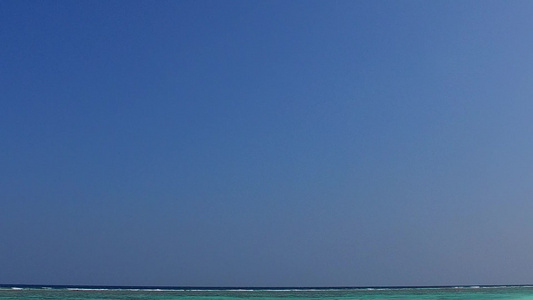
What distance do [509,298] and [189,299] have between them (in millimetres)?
10925

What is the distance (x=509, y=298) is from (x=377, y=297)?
14.7 ft

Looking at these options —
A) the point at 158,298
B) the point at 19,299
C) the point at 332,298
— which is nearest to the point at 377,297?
the point at 332,298

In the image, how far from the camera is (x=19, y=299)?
18266mm

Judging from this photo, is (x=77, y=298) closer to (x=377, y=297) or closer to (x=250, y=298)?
(x=250, y=298)

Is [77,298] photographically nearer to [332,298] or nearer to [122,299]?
[122,299]

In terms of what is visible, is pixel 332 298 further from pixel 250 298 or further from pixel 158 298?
pixel 158 298

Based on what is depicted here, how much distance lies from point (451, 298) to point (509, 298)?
193cm

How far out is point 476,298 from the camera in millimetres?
22391

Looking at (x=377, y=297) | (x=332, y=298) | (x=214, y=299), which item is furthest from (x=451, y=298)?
(x=214, y=299)

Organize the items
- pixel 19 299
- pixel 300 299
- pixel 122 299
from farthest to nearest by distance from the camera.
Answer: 1. pixel 300 299
2. pixel 122 299
3. pixel 19 299

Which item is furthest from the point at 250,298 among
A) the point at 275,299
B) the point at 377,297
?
Result: the point at 377,297

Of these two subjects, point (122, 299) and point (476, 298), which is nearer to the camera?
point (122, 299)

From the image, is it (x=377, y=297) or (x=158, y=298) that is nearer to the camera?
(x=158, y=298)

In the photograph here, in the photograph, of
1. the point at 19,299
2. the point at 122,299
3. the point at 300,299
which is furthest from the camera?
the point at 300,299
